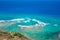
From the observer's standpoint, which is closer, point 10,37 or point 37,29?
point 10,37

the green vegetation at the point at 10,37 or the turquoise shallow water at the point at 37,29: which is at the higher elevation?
the turquoise shallow water at the point at 37,29

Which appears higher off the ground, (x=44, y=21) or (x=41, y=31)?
(x=44, y=21)

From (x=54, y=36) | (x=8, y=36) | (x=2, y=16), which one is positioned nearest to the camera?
(x=8, y=36)

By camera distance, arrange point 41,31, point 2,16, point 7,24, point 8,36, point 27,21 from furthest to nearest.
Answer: point 2,16 → point 27,21 → point 7,24 → point 41,31 → point 8,36

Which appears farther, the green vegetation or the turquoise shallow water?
the turquoise shallow water

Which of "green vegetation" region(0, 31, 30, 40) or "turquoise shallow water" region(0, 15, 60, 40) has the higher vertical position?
"turquoise shallow water" region(0, 15, 60, 40)

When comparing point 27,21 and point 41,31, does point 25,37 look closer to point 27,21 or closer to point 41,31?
point 41,31

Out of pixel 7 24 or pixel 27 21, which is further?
pixel 27 21

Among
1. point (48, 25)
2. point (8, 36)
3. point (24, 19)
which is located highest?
point (24, 19)

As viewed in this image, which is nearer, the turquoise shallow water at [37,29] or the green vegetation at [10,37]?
the green vegetation at [10,37]

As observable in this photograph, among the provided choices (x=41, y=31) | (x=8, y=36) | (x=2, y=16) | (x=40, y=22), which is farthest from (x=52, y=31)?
(x=2, y=16)

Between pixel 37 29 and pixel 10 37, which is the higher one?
pixel 37 29
